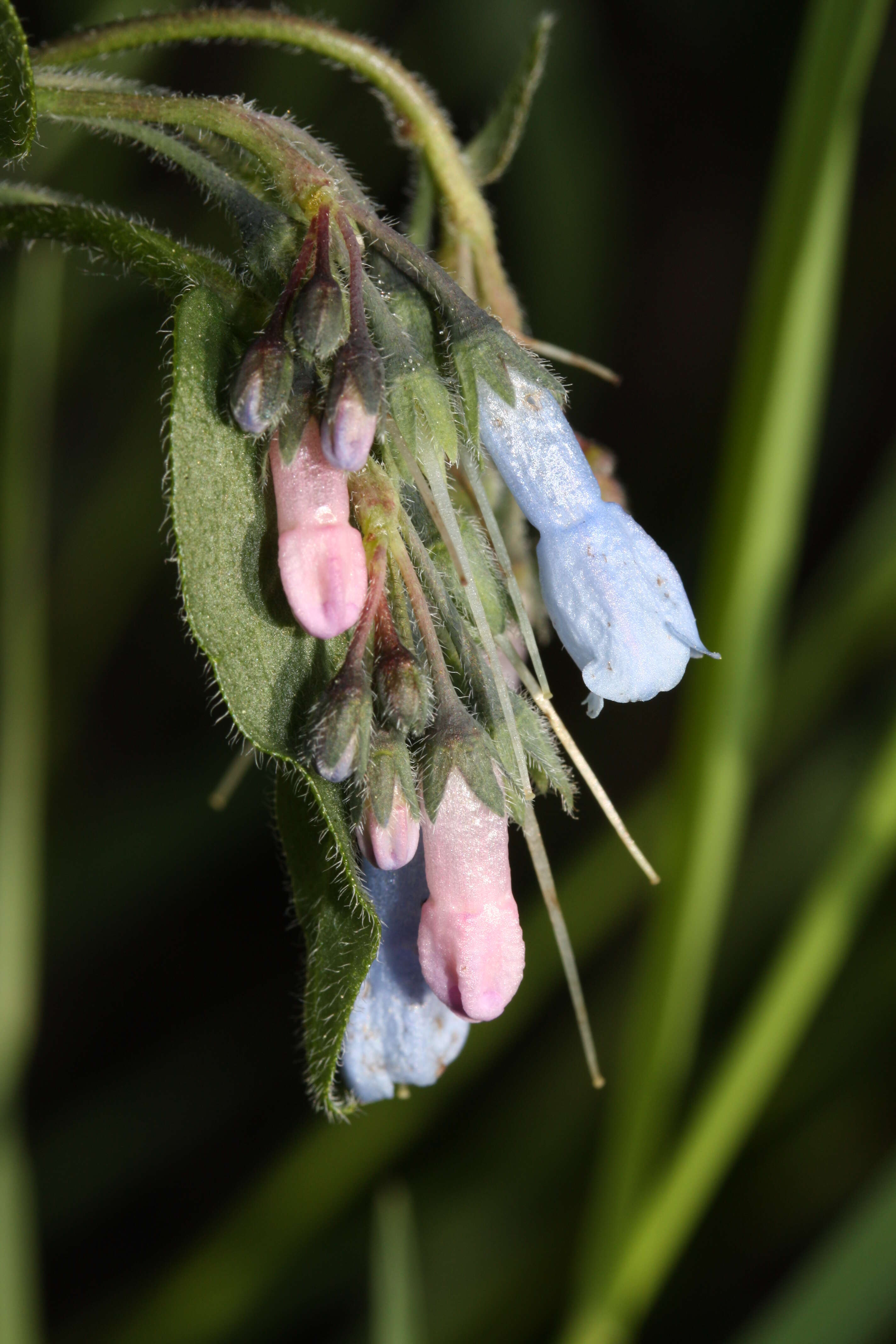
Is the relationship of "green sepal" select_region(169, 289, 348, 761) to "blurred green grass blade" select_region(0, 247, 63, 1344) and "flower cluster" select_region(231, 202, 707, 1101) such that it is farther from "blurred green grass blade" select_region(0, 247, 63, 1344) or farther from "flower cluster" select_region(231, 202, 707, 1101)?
"blurred green grass blade" select_region(0, 247, 63, 1344)

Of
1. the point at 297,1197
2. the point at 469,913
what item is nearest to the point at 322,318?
the point at 469,913

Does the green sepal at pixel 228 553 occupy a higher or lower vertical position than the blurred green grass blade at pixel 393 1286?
higher

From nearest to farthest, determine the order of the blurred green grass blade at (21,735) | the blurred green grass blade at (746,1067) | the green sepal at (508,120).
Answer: the green sepal at (508,120)
the blurred green grass blade at (746,1067)
the blurred green grass blade at (21,735)

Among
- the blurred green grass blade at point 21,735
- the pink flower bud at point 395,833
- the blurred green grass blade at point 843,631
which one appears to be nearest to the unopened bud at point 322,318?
the pink flower bud at point 395,833

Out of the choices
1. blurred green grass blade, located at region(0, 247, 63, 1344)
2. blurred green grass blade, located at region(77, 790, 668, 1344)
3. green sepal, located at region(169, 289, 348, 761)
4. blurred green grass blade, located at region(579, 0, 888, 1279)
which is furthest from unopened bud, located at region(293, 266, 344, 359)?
blurred green grass blade, located at region(77, 790, 668, 1344)

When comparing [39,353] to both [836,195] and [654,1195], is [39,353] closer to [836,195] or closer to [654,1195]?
[836,195]

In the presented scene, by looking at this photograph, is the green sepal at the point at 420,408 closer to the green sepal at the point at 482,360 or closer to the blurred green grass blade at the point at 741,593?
the green sepal at the point at 482,360

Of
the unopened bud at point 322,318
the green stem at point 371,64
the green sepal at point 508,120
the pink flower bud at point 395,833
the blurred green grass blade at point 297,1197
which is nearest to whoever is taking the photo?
the unopened bud at point 322,318

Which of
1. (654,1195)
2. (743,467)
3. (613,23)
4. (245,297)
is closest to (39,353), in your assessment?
(743,467)
